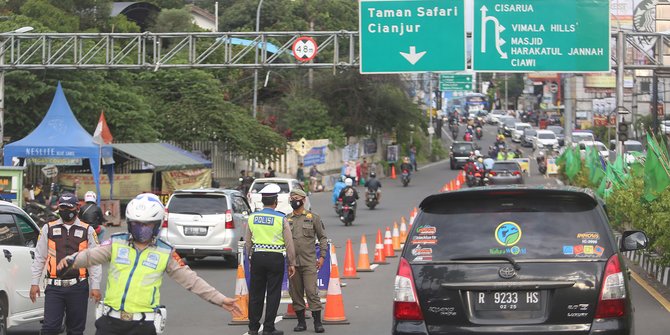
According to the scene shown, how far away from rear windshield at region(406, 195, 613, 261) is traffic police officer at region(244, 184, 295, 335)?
4.06 m

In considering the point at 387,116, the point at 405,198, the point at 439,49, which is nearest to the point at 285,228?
the point at 439,49

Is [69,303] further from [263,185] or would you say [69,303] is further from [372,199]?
[372,199]

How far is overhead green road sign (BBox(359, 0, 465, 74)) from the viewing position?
3039 cm

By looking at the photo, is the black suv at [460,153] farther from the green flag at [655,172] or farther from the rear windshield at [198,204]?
the green flag at [655,172]

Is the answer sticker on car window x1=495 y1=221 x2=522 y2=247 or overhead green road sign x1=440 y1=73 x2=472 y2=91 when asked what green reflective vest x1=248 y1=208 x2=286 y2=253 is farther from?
overhead green road sign x1=440 y1=73 x2=472 y2=91

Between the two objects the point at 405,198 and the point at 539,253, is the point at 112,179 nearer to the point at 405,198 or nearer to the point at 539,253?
the point at 405,198

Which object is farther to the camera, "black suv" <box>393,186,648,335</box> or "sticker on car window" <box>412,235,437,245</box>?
"sticker on car window" <box>412,235,437,245</box>

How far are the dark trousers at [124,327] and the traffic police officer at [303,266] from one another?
19.1 ft

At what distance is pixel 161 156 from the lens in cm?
3647

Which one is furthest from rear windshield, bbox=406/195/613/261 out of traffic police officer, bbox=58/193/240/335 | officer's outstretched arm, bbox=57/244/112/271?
officer's outstretched arm, bbox=57/244/112/271

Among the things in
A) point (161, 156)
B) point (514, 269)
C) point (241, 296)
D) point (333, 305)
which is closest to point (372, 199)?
point (161, 156)

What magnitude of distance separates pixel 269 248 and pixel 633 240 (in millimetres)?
4002

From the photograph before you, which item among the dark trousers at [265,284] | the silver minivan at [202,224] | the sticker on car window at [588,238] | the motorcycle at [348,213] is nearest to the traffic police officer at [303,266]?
the dark trousers at [265,284]

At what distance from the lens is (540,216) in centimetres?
745
